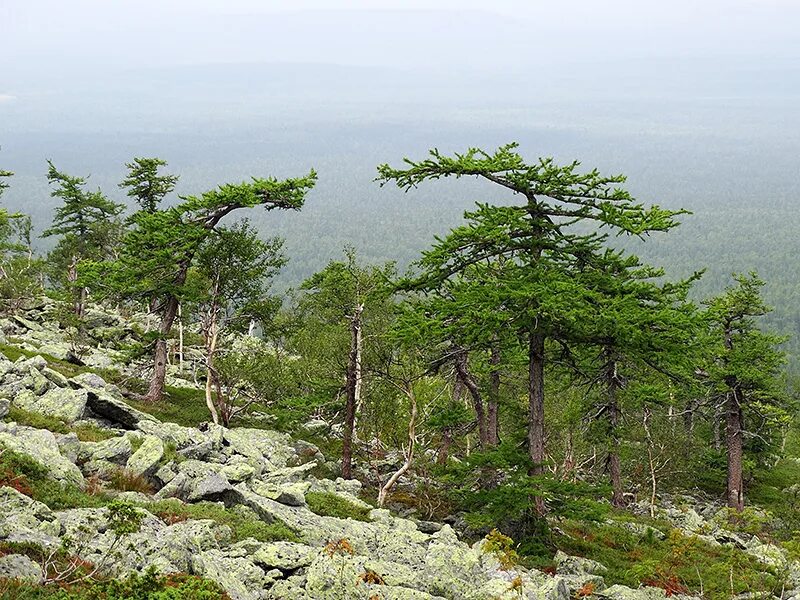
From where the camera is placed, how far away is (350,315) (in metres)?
29.8

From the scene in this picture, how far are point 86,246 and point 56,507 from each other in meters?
42.7

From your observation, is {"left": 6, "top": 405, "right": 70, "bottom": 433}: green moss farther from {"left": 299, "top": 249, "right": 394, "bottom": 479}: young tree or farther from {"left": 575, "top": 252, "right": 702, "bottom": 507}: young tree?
{"left": 575, "top": 252, "right": 702, "bottom": 507}: young tree

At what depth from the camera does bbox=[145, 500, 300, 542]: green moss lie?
13891 mm

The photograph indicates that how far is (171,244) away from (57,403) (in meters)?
9.89

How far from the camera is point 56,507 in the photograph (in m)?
12.8

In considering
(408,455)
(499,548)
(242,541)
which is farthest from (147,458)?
(499,548)

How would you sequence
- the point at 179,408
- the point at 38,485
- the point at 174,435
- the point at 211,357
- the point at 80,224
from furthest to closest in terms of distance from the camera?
1. the point at 80,224
2. the point at 179,408
3. the point at 211,357
4. the point at 174,435
5. the point at 38,485

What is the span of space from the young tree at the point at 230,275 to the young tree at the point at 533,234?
1148 cm

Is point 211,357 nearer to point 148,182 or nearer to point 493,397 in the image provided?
point 493,397

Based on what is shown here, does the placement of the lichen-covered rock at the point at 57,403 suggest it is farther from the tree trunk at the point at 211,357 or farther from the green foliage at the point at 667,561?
the green foliage at the point at 667,561

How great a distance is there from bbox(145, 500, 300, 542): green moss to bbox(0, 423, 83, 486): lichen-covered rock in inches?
78.7

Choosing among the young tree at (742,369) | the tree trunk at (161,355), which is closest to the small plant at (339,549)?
the tree trunk at (161,355)

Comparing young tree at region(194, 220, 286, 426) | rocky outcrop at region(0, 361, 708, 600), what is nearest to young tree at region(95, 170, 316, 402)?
young tree at region(194, 220, 286, 426)

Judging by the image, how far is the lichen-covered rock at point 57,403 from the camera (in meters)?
20.3
